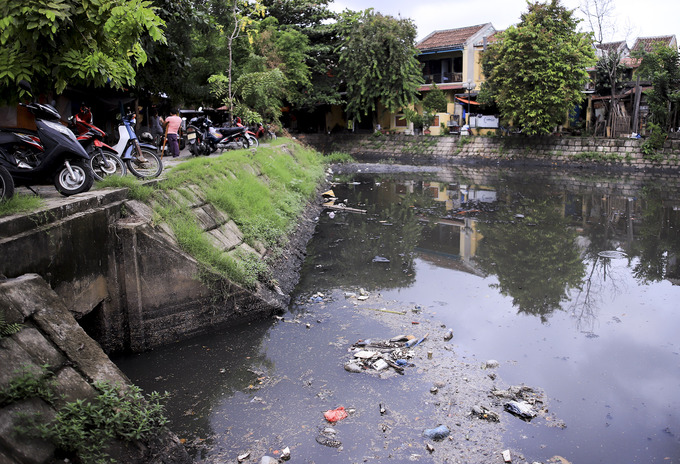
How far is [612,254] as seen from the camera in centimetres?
984

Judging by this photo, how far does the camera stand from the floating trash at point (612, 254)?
9695 millimetres

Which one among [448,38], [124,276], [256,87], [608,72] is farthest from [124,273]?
[448,38]

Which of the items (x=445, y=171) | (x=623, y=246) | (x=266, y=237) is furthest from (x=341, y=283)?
(x=445, y=171)

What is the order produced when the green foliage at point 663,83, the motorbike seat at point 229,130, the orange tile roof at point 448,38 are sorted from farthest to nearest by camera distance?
the orange tile roof at point 448,38, the green foliage at point 663,83, the motorbike seat at point 229,130

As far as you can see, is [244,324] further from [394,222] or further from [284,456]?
[394,222]

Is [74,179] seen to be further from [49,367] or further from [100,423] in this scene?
[100,423]

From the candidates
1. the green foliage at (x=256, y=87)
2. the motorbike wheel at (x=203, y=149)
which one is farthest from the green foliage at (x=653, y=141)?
the motorbike wheel at (x=203, y=149)

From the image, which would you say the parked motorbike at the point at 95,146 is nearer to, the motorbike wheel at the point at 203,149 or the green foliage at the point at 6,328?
the green foliage at the point at 6,328

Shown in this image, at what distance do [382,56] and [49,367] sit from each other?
1120 inches

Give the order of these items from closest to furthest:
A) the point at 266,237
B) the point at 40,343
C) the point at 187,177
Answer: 1. the point at 40,343
2. the point at 187,177
3. the point at 266,237

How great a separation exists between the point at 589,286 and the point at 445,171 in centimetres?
1704

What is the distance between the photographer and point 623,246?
10.5 metres

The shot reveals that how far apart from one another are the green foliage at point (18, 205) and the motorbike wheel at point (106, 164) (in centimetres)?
253

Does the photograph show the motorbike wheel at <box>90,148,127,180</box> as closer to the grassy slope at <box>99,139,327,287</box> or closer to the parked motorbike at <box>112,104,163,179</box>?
the parked motorbike at <box>112,104,163,179</box>
